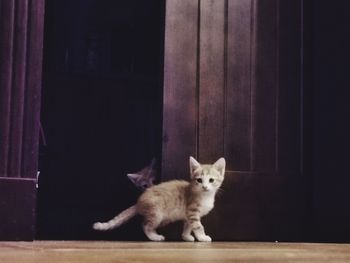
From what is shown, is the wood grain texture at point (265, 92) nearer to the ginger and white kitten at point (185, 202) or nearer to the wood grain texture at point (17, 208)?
the ginger and white kitten at point (185, 202)

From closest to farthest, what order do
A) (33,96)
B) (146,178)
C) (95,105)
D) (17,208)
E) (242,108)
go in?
(17,208)
(33,96)
(242,108)
(146,178)
(95,105)

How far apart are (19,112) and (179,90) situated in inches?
33.0

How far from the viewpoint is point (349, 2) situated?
128 inches

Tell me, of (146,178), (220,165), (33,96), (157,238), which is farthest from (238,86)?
(33,96)

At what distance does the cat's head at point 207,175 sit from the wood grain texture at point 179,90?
7 cm

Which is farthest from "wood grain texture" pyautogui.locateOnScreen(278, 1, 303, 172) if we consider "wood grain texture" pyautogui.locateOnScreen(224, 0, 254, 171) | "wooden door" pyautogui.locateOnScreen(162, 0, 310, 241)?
"wood grain texture" pyautogui.locateOnScreen(224, 0, 254, 171)

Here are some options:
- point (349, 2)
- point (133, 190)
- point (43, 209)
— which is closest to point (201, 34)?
point (349, 2)

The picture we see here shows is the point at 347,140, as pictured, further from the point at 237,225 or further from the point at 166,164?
the point at 166,164

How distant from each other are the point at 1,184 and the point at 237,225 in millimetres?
1207

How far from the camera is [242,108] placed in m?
3.14

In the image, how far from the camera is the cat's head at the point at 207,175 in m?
2.95

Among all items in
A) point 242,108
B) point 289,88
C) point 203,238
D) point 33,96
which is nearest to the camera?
point 33,96

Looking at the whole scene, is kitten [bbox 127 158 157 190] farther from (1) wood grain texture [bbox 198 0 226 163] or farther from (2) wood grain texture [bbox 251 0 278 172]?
(2) wood grain texture [bbox 251 0 278 172]

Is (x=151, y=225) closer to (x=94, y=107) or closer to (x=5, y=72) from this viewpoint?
(x=5, y=72)
